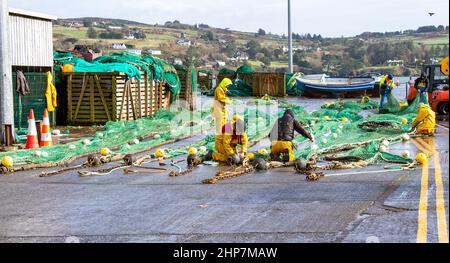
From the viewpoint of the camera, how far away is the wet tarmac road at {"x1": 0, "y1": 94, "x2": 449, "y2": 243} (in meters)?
8.08

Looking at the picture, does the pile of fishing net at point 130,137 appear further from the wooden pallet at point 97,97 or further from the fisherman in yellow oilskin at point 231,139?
the fisherman in yellow oilskin at point 231,139

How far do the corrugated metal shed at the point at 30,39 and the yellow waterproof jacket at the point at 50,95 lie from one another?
1.82 feet

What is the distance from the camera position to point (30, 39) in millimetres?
A: 21688

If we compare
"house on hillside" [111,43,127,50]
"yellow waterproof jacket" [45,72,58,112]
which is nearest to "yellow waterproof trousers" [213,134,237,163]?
"yellow waterproof jacket" [45,72,58,112]

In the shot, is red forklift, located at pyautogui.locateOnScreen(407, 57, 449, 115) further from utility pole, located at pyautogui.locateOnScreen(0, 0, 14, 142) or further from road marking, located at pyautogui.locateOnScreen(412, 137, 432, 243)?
utility pole, located at pyautogui.locateOnScreen(0, 0, 14, 142)

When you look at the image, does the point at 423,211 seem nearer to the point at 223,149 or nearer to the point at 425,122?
the point at 223,149

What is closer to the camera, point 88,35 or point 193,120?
point 193,120

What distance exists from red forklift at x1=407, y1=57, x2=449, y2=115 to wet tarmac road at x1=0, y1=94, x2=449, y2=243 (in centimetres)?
1423

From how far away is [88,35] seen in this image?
225 feet

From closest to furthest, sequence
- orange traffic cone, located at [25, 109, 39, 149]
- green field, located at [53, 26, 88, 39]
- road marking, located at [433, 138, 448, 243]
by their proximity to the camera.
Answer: road marking, located at [433, 138, 448, 243], orange traffic cone, located at [25, 109, 39, 149], green field, located at [53, 26, 88, 39]

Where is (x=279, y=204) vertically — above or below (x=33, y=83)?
below
